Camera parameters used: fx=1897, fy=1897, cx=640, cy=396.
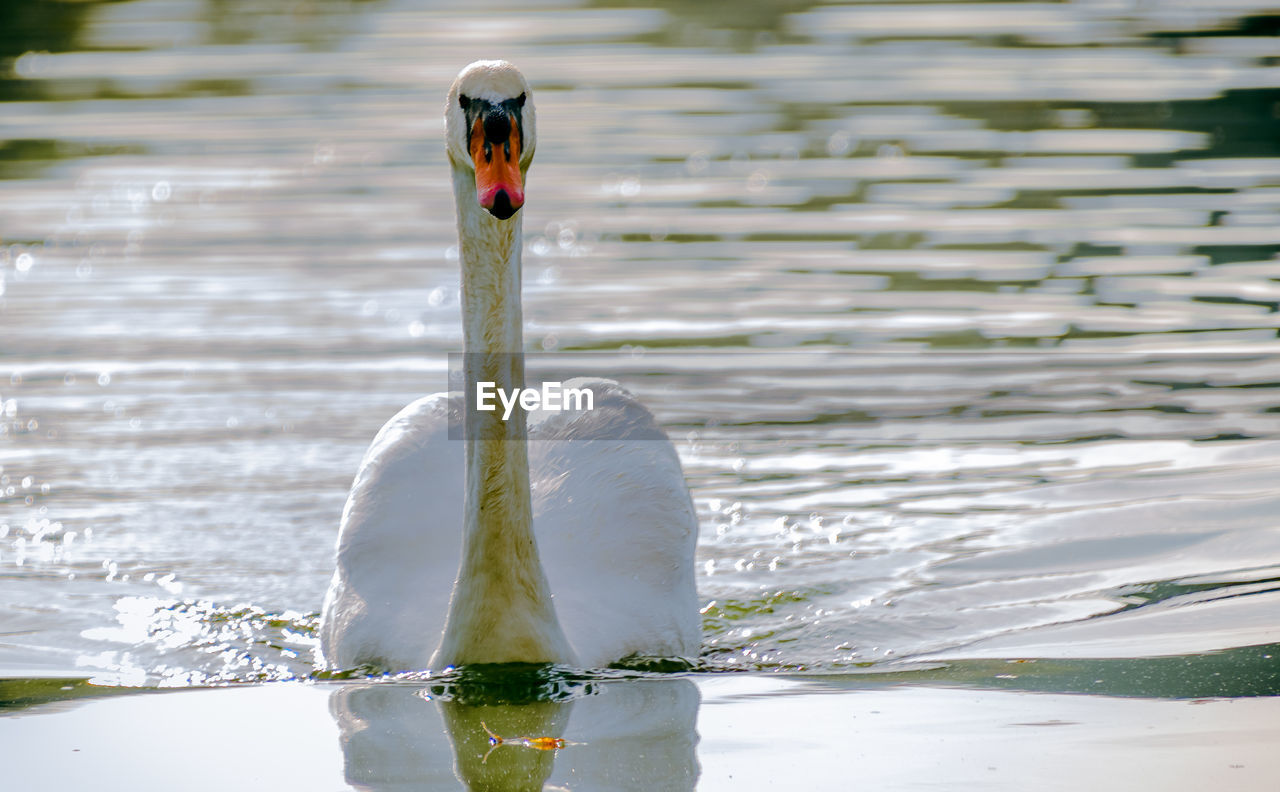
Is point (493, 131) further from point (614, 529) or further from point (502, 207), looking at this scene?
point (614, 529)

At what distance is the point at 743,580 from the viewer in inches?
323

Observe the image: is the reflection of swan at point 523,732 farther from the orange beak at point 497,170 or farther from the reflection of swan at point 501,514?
the orange beak at point 497,170

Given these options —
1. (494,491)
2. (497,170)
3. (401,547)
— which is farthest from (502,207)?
(401,547)

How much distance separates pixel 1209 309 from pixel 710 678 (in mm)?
6202

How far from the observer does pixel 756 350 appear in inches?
444

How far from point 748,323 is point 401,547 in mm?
4951

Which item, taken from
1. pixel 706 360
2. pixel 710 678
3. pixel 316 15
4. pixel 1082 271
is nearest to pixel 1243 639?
pixel 710 678

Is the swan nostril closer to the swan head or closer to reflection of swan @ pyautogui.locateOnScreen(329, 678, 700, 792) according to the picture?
the swan head

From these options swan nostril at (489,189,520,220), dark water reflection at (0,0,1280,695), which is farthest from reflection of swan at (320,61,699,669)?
dark water reflection at (0,0,1280,695)

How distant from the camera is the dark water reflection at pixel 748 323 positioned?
7914 mm

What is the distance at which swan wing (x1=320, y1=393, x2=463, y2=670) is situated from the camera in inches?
263

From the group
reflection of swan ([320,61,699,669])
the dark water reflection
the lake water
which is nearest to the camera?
reflection of swan ([320,61,699,669])

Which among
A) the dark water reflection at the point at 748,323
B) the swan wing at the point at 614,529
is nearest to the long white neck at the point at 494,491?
the swan wing at the point at 614,529

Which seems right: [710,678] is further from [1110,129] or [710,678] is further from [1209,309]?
[1110,129]
